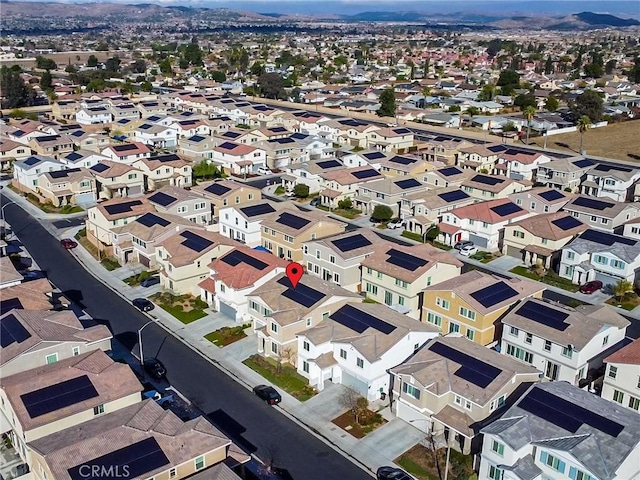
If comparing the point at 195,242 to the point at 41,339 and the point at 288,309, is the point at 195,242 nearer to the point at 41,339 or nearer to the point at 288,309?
the point at 288,309

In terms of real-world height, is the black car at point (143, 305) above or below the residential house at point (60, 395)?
below

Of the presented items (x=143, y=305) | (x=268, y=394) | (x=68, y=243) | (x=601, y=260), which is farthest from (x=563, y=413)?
(x=68, y=243)

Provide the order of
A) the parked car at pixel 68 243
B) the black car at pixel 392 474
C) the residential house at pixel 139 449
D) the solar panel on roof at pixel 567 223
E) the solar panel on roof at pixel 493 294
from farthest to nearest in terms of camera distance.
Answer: the parked car at pixel 68 243 < the solar panel on roof at pixel 567 223 < the solar panel on roof at pixel 493 294 < the black car at pixel 392 474 < the residential house at pixel 139 449

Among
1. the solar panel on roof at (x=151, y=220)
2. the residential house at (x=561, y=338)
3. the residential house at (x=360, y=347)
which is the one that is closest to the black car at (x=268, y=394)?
the residential house at (x=360, y=347)

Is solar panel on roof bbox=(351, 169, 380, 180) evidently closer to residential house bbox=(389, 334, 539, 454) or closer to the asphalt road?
the asphalt road

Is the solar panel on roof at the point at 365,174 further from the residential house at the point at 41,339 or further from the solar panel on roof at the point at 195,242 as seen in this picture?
the residential house at the point at 41,339

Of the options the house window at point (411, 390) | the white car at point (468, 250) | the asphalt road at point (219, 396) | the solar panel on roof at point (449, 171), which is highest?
the solar panel on roof at point (449, 171)

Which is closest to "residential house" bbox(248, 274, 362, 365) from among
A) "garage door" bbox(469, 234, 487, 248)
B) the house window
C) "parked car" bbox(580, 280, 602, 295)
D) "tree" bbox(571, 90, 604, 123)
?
the house window

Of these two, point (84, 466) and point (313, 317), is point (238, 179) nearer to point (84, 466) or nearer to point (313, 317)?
point (313, 317)
